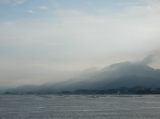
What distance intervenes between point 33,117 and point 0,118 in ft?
18.6

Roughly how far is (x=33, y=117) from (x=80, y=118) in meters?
8.46

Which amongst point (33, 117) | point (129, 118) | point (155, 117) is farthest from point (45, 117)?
point (155, 117)

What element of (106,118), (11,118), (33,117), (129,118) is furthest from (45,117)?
(129,118)

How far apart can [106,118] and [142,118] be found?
248 inches

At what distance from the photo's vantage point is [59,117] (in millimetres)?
53938

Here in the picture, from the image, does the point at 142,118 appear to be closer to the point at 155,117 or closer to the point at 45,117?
the point at 155,117

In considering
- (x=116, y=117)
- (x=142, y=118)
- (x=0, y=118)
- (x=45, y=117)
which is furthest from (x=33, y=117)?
(x=142, y=118)

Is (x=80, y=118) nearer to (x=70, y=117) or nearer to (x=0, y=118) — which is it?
(x=70, y=117)

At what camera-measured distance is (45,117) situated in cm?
5400

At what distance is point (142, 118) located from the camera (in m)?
52.8

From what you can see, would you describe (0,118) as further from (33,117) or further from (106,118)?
(106,118)

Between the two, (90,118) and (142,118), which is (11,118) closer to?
(90,118)

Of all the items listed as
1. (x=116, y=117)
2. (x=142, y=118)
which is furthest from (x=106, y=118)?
(x=142, y=118)

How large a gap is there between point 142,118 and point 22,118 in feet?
68.0
